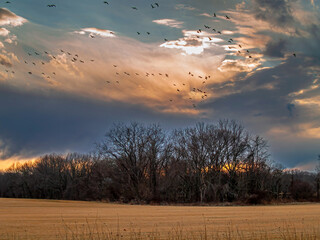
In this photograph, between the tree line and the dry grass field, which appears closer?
the dry grass field

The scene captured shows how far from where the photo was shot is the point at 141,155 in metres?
99.2

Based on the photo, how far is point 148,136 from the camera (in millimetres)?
100812

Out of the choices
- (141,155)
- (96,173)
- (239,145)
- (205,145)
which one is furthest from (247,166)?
(96,173)

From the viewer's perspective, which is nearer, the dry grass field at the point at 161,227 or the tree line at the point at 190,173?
the dry grass field at the point at 161,227

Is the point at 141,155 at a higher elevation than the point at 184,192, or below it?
higher

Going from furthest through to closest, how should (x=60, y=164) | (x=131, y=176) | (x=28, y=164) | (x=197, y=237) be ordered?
(x=28, y=164), (x=60, y=164), (x=131, y=176), (x=197, y=237)

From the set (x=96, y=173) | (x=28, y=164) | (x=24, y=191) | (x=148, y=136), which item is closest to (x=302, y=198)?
(x=148, y=136)

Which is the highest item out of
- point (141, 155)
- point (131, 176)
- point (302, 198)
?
point (141, 155)

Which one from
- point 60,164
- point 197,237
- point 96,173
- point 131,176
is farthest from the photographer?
point 60,164

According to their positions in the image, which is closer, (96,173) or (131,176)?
(131,176)

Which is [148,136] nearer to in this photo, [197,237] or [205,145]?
[205,145]

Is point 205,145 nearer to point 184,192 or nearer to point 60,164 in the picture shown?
point 184,192

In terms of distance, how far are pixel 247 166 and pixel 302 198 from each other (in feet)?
77.0

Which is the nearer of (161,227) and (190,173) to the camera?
(161,227)
